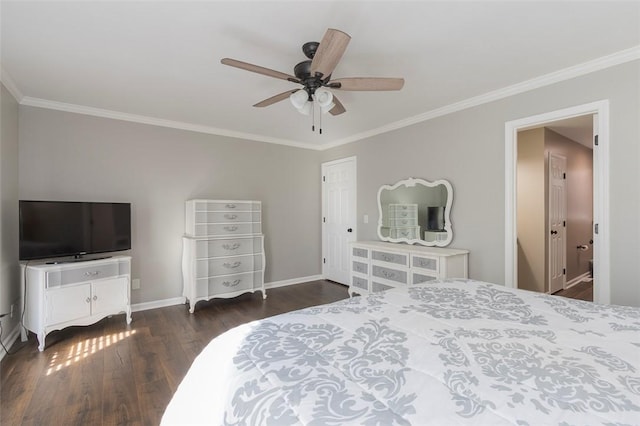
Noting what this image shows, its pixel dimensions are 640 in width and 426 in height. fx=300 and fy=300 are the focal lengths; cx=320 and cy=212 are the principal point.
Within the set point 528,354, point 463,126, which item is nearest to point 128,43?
point 528,354

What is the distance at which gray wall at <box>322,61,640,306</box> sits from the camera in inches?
87.7

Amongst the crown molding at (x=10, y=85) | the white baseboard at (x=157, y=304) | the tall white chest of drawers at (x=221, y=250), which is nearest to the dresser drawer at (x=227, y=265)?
the tall white chest of drawers at (x=221, y=250)

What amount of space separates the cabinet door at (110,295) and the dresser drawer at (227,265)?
29.5 inches

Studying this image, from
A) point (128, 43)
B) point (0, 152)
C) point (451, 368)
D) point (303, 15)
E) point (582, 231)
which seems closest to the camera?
point (451, 368)

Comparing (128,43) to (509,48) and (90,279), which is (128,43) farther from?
(509,48)

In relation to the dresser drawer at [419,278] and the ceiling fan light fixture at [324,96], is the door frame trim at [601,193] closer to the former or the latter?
the dresser drawer at [419,278]

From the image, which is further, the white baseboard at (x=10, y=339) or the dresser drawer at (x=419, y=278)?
the dresser drawer at (x=419, y=278)

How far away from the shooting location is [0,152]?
2488 millimetres

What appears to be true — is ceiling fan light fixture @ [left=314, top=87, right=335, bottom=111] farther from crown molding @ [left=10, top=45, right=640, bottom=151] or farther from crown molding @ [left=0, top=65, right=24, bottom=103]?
crown molding @ [left=0, top=65, right=24, bottom=103]

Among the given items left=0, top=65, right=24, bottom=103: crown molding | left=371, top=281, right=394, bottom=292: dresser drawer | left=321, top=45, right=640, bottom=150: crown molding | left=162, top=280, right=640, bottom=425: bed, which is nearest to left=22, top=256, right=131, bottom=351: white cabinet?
left=0, top=65, right=24, bottom=103: crown molding

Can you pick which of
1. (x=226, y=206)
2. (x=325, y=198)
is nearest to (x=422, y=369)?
(x=226, y=206)

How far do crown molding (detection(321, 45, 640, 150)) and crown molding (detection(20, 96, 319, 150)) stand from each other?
6.21 ft

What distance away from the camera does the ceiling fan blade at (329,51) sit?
59.7 inches

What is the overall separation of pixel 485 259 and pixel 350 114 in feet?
7.10
